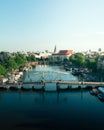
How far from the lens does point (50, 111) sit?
31500 millimetres

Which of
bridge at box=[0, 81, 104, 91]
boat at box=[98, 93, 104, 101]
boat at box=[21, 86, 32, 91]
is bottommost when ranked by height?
boat at box=[98, 93, 104, 101]

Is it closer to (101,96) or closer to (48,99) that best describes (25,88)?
(48,99)

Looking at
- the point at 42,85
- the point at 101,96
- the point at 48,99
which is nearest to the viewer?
the point at 101,96

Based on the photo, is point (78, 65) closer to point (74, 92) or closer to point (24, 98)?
point (74, 92)

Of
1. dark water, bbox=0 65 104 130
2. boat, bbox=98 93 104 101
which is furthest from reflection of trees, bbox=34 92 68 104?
boat, bbox=98 93 104 101

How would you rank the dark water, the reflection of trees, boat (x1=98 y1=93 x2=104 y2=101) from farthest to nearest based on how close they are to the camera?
boat (x1=98 y1=93 x2=104 y2=101), the reflection of trees, the dark water

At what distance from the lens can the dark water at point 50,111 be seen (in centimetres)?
2647

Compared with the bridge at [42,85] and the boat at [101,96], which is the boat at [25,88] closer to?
the bridge at [42,85]

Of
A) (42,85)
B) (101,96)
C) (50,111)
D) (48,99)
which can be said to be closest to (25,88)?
(42,85)

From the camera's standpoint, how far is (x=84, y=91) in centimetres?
4369

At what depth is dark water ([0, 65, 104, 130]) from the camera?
26469mm

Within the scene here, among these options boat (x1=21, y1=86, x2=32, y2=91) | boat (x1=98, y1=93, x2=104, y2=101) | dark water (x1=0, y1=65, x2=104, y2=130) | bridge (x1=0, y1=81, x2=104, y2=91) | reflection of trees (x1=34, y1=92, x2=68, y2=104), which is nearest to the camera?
dark water (x1=0, y1=65, x2=104, y2=130)

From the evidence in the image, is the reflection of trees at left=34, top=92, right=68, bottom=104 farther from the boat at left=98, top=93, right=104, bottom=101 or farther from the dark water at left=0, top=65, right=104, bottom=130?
the boat at left=98, top=93, right=104, bottom=101

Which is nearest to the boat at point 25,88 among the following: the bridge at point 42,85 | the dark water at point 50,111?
the bridge at point 42,85
